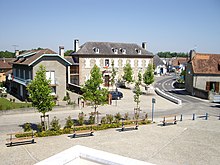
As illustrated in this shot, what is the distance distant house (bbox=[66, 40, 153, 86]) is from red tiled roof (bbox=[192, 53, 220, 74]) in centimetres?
1147

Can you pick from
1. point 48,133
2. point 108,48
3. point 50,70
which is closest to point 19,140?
point 48,133

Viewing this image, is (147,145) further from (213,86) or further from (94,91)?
(213,86)

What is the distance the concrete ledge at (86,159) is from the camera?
26.2 ft

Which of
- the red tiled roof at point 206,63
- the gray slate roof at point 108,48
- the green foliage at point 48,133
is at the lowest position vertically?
the green foliage at point 48,133

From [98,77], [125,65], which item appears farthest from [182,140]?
[125,65]

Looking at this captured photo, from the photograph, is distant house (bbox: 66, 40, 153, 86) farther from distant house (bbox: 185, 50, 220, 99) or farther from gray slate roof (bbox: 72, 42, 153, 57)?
distant house (bbox: 185, 50, 220, 99)

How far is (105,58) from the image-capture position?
4112 centimetres

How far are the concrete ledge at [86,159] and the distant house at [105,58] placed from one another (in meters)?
30.2

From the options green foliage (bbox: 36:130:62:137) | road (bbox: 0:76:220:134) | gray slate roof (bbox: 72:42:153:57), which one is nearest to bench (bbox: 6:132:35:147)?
green foliage (bbox: 36:130:62:137)

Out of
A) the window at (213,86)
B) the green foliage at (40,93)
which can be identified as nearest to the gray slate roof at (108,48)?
the window at (213,86)

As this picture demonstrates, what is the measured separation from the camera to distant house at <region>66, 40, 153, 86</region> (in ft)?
128

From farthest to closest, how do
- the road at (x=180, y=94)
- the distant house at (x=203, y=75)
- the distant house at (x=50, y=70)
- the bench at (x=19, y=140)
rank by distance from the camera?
1. the distant house at (x=203, y=75)
2. the road at (x=180, y=94)
3. the distant house at (x=50, y=70)
4. the bench at (x=19, y=140)

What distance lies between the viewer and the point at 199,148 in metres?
13.1

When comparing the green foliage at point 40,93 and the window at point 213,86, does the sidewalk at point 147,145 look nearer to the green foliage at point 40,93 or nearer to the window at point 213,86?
the green foliage at point 40,93
